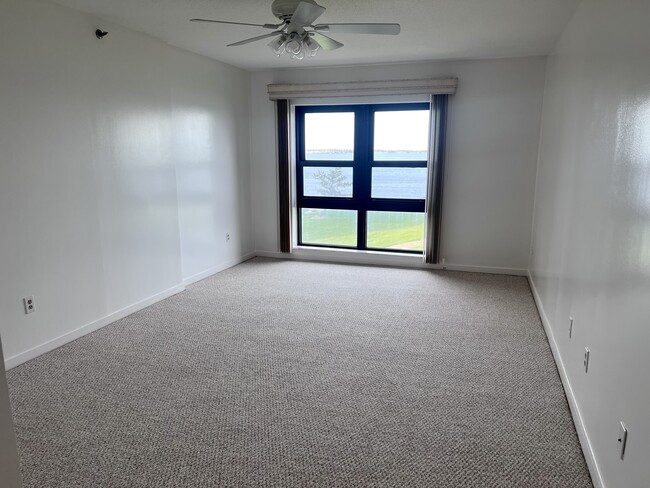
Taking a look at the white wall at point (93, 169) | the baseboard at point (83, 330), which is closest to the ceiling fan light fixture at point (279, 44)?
the white wall at point (93, 169)

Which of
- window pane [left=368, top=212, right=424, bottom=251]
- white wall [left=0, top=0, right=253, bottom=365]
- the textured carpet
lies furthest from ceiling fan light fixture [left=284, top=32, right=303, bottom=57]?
window pane [left=368, top=212, right=424, bottom=251]

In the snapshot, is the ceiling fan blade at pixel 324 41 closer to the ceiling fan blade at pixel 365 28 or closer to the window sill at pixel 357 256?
the ceiling fan blade at pixel 365 28

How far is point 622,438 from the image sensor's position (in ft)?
5.47

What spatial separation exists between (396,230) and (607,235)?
388cm

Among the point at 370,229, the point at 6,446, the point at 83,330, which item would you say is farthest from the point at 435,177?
the point at 6,446

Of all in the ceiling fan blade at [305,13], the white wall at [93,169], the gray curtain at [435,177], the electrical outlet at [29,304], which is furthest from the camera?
the gray curtain at [435,177]

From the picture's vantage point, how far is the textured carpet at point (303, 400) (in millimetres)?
2072

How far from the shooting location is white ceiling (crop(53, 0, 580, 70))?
3221 millimetres

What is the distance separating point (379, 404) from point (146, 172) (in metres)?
2.99

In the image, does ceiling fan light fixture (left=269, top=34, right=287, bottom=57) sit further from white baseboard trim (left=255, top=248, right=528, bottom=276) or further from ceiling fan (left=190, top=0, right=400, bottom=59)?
white baseboard trim (left=255, top=248, right=528, bottom=276)

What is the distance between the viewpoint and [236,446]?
2.23m

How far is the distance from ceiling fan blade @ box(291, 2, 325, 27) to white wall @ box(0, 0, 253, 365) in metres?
1.80

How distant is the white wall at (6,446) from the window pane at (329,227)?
5.00 metres

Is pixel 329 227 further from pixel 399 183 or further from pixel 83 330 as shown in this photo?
pixel 83 330
